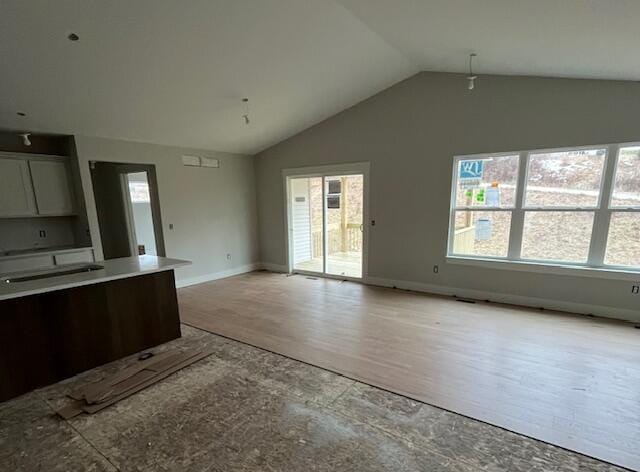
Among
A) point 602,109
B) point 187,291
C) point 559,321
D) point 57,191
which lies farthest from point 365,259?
point 57,191

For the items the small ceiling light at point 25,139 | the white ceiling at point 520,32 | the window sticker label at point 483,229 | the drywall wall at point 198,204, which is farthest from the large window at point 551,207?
the small ceiling light at point 25,139

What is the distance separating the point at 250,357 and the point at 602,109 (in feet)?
15.7

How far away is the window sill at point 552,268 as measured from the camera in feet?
11.5

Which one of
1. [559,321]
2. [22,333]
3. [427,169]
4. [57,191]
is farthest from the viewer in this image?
[427,169]

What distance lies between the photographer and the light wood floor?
205cm

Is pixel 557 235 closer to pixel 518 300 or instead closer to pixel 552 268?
pixel 552 268

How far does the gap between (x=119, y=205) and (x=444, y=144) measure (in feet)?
19.1

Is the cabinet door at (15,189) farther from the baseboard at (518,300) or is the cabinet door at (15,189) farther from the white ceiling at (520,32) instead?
the baseboard at (518,300)

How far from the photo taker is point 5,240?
4.08 metres

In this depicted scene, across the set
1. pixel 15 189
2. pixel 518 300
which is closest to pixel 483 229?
pixel 518 300

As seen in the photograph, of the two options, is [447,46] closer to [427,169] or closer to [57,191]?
[427,169]

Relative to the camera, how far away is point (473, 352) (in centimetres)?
292

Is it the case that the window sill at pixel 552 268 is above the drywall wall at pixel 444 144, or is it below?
below

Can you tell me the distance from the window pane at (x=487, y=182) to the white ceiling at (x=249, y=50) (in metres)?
1.13
